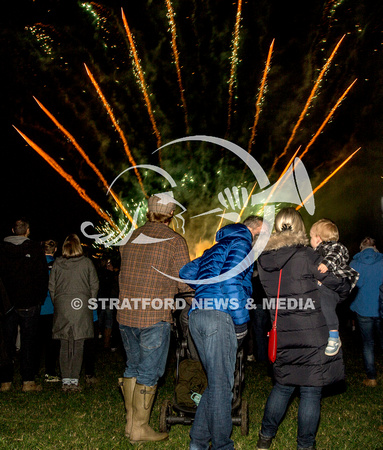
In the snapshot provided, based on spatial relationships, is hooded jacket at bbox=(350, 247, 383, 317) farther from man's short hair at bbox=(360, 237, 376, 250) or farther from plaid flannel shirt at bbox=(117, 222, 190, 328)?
plaid flannel shirt at bbox=(117, 222, 190, 328)

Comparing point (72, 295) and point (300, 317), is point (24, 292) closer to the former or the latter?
point (72, 295)

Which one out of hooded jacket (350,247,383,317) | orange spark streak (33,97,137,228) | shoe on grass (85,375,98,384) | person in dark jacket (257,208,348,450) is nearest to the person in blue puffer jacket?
person in dark jacket (257,208,348,450)

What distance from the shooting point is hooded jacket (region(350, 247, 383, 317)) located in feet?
22.6

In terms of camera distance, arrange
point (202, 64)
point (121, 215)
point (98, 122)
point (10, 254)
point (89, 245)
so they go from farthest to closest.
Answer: point (89, 245) → point (121, 215) → point (98, 122) → point (202, 64) → point (10, 254)

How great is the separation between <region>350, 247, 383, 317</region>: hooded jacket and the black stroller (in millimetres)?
2800

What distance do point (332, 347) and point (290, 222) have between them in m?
1.21

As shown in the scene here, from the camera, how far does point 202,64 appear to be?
1897cm

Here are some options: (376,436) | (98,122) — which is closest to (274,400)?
(376,436)

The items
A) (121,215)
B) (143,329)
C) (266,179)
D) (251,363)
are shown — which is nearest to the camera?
(143,329)

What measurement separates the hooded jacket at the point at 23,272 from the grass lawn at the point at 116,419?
1379 mm

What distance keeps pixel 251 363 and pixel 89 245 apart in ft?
110

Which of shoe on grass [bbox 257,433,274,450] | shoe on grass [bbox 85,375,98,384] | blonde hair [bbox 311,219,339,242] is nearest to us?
shoe on grass [bbox 257,433,274,450]

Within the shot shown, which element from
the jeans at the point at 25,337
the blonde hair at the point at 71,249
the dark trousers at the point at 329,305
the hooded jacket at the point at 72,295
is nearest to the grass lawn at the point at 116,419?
the jeans at the point at 25,337

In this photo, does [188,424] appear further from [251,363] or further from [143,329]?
[251,363]
